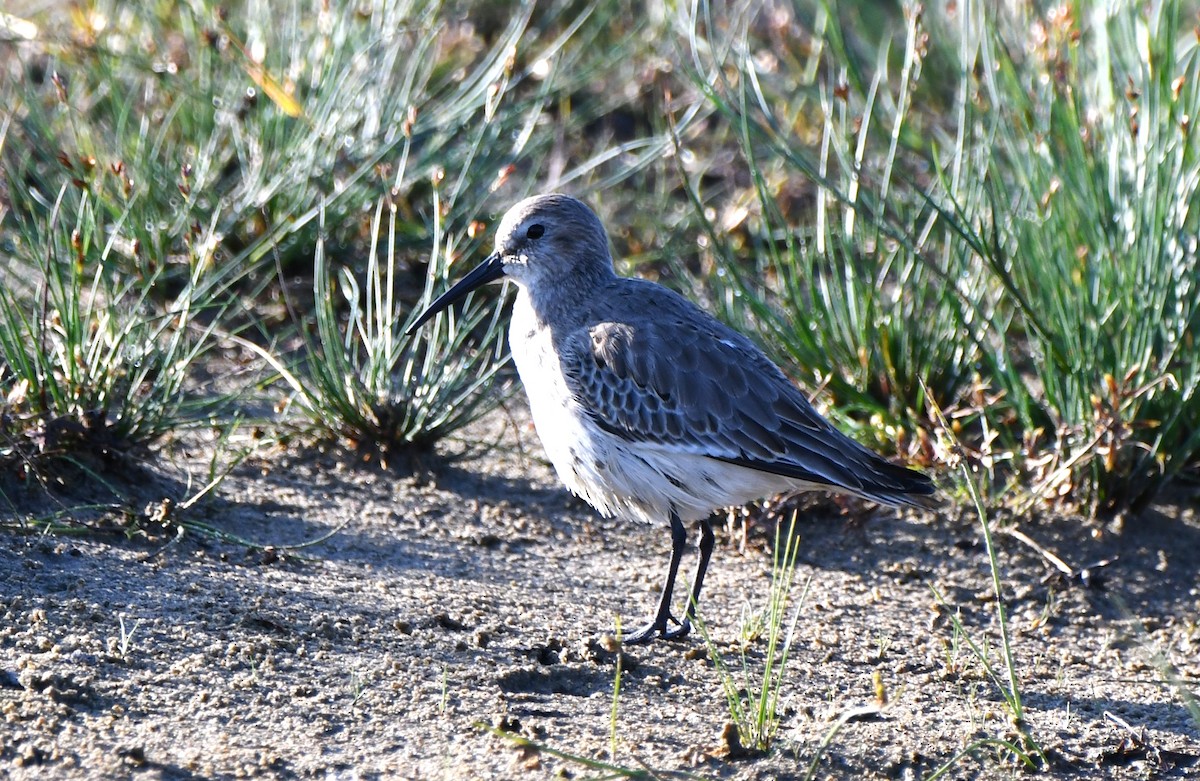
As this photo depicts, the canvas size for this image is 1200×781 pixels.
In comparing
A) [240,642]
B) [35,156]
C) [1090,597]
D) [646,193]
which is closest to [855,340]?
[1090,597]

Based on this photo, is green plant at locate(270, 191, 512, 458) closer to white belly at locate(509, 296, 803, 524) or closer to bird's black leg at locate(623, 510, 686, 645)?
white belly at locate(509, 296, 803, 524)

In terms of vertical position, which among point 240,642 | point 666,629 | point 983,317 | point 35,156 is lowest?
point 240,642

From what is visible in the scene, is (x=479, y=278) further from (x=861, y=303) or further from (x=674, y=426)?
(x=861, y=303)

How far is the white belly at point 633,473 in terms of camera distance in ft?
14.4

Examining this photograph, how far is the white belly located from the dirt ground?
39 centimetres

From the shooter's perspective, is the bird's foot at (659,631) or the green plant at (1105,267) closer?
the bird's foot at (659,631)

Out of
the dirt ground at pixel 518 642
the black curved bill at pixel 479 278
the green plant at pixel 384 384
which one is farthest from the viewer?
the green plant at pixel 384 384

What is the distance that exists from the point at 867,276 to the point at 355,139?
244 centimetres

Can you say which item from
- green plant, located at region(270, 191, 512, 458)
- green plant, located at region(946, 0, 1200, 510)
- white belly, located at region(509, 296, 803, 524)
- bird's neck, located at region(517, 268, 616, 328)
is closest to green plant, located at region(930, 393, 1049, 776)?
white belly, located at region(509, 296, 803, 524)

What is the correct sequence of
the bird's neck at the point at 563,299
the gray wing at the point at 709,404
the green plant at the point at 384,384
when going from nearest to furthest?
the gray wing at the point at 709,404, the bird's neck at the point at 563,299, the green plant at the point at 384,384

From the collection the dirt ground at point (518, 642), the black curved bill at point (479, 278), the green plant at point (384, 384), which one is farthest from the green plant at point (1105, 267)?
the green plant at point (384, 384)

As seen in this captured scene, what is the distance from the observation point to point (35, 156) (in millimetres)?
6215

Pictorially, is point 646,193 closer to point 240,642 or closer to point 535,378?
point 535,378

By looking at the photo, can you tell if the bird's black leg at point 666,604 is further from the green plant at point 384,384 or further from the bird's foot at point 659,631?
the green plant at point 384,384
